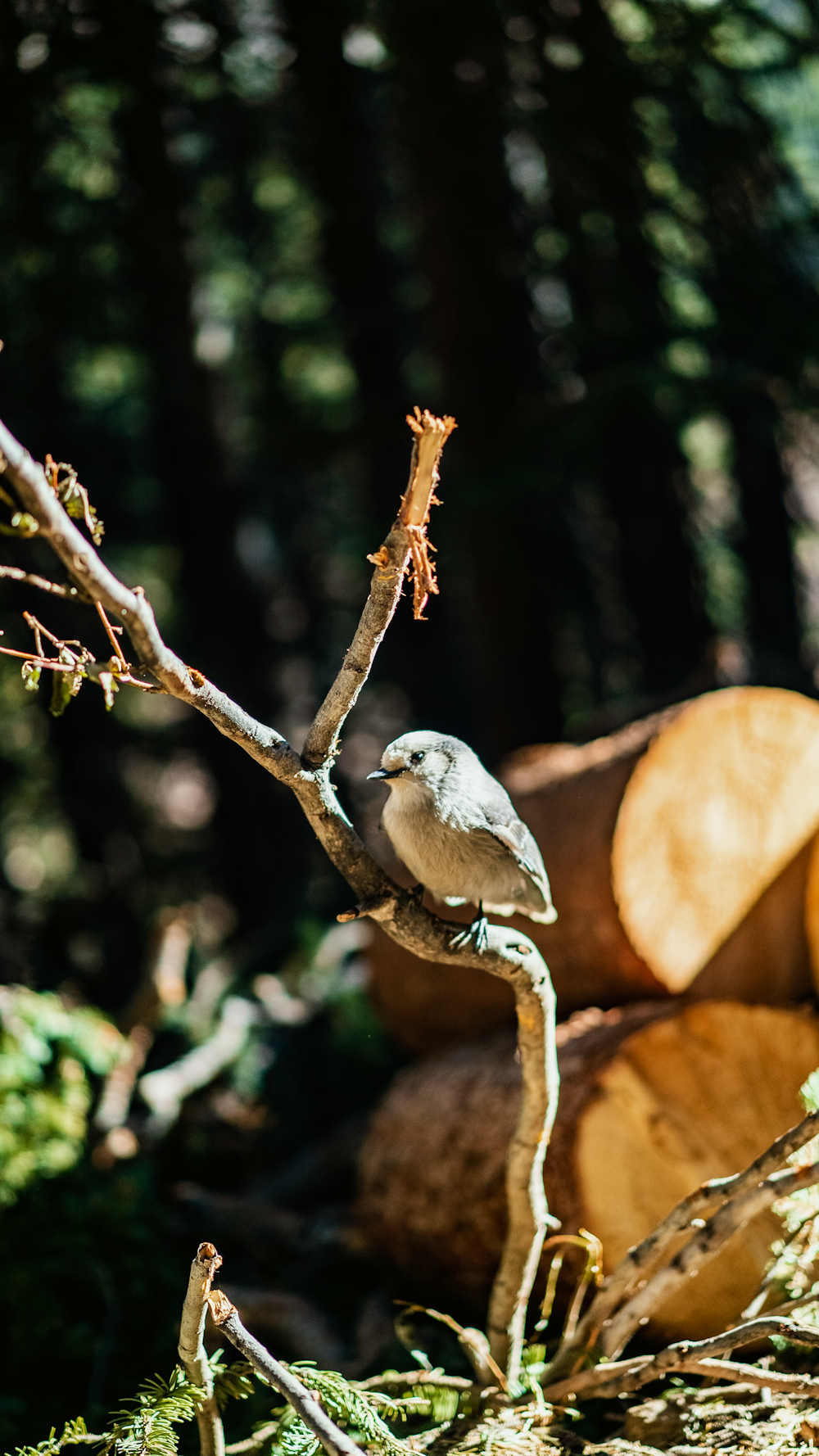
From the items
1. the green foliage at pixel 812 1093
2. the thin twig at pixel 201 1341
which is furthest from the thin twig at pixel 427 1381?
the green foliage at pixel 812 1093

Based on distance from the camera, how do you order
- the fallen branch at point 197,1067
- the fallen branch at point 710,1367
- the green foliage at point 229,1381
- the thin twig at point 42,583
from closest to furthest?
1. the thin twig at point 42,583
2. the fallen branch at point 710,1367
3. the green foliage at point 229,1381
4. the fallen branch at point 197,1067

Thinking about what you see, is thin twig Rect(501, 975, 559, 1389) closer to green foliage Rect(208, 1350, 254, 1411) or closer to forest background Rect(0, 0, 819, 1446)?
green foliage Rect(208, 1350, 254, 1411)

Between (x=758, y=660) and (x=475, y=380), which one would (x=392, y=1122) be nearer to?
(x=758, y=660)

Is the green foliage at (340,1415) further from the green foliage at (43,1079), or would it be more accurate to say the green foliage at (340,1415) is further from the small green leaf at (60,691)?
the green foliage at (43,1079)

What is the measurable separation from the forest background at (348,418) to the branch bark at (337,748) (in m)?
1.09

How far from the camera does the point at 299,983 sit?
4.97 meters

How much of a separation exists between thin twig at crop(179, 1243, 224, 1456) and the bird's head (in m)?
0.89

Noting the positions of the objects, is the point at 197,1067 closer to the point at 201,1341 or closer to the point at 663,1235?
the point at 201,1341

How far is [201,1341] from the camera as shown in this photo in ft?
5.85

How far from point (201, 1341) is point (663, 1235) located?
899 millimetres

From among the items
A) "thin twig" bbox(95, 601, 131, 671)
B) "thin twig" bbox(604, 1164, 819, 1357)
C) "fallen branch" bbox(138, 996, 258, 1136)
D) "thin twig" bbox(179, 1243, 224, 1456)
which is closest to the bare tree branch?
"thin twig" bbox(604, 1164, 819, 1357)

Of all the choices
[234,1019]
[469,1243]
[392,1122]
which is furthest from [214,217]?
[469,1243]

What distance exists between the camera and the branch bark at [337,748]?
1399 mm

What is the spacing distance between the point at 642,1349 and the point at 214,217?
7.07 metres
